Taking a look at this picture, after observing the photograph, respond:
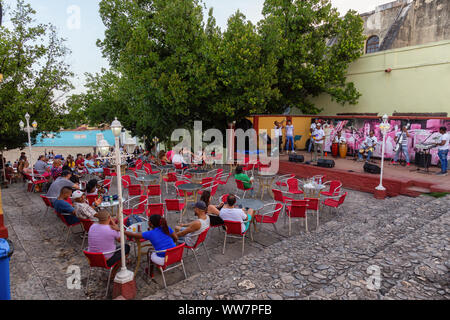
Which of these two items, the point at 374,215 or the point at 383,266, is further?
the point at 374,215

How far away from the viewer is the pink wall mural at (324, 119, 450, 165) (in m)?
13.5

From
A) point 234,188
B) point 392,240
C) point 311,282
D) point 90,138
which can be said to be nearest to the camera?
point 311,282

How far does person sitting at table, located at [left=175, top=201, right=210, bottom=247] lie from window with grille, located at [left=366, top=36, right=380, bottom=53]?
2535 centimetres

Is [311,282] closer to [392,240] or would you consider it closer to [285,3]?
[392,240]

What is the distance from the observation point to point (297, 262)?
16.5 feet

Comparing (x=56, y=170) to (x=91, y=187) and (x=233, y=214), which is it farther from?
(x=233, y=214)

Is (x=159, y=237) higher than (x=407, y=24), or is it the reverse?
(x=407, y=24)

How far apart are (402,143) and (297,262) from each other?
11.1 metres

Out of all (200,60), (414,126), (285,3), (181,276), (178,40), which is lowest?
(181,276)

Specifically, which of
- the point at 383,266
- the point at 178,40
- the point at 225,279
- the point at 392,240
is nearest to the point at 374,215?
the point at 392,240

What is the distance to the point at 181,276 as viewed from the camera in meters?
5.14

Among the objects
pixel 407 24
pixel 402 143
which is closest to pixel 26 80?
pixel 402 143

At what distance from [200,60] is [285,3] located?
921cm
